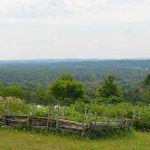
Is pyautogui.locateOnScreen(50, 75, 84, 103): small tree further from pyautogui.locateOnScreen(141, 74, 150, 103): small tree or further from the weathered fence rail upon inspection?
the weathered fence rail

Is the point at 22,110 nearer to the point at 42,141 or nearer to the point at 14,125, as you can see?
the point at 14,125

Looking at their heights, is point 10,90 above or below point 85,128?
below

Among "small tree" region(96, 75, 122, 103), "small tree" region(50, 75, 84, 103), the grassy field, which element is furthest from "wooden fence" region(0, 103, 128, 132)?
"small tree" region(50, 75, 84, 103)

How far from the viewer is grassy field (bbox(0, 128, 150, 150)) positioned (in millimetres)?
17953

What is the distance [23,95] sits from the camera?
94.1 m

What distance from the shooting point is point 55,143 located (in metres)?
19.2

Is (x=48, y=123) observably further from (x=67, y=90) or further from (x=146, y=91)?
(x=146, y=91)

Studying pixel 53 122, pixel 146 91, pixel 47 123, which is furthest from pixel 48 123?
pixel 146 91

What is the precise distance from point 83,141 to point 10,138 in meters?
3.65

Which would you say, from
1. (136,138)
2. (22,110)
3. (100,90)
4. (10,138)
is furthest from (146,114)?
(100,90)

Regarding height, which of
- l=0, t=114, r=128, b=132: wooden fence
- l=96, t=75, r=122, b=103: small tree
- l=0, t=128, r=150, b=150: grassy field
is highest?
l=0, t=114, r=128, b=132: wooden fence

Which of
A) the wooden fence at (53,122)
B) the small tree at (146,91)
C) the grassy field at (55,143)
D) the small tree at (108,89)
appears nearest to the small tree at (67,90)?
the small tree at (108,89)

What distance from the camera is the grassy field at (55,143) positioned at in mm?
17953

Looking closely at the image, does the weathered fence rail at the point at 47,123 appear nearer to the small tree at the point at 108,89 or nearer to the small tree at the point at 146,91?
the small tree at the point at 108,89
